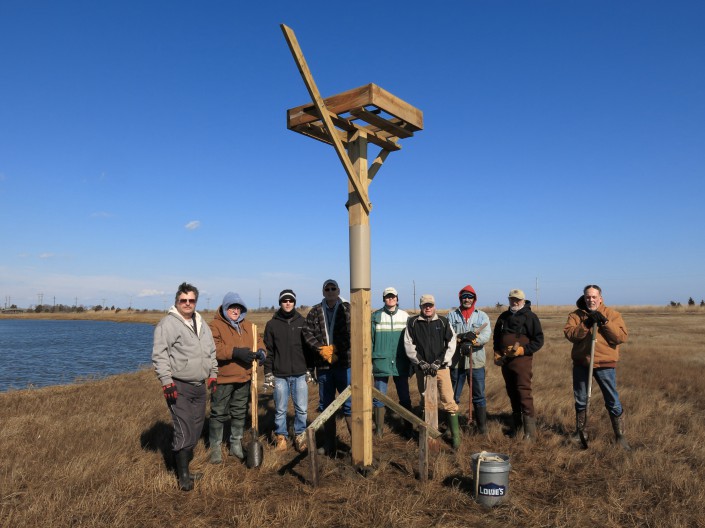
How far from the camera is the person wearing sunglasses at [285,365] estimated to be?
21.1 ft

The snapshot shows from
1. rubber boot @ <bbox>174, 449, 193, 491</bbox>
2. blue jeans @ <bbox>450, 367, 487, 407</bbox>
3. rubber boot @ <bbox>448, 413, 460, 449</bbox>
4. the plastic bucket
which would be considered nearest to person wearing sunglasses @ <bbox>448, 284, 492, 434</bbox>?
blue jeans @ <bbox>450, 367, 487, 407</bbox>

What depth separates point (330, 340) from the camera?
6.55 metres

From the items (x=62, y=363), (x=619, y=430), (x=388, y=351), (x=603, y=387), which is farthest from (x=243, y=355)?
(x=62, y=363)

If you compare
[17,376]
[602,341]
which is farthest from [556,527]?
[17,376]

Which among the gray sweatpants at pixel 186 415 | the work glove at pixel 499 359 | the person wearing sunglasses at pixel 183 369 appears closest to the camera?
the person wearing sunglasses at pixel 183 369

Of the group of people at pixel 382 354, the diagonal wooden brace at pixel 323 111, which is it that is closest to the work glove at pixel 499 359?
the group of people at pixel 382 354

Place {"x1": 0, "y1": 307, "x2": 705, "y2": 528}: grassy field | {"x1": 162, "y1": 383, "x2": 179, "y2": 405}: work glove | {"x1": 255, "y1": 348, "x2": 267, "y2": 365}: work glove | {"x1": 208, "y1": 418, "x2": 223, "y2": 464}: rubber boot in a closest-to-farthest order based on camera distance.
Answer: {"x1": 0, "y1": 307, "x2": 705, "y2": 528}: grassy field
{"x1": 162, "y1": 383, "x2": 179, "y2": 405}: work glove
{"x1": 208, "y1": 418, "x2": 223, "y2": 464}: rubber boot
{"x1": 255, "y1": 348, "x2": 267, "y2": 365}: work glove

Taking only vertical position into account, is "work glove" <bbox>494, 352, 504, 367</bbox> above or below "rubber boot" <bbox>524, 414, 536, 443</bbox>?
above

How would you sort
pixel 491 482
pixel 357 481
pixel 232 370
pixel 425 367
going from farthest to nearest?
pixel 425 367
pixel 232 370
pixel 357 481
pixel 491 482

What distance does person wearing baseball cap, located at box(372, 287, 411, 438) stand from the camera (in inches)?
277

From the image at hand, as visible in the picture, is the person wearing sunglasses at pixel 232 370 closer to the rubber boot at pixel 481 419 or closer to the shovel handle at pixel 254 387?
the shovel handle at pixel 254 387

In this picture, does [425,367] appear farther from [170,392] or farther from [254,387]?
[170,392]

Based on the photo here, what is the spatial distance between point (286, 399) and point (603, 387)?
4.16m

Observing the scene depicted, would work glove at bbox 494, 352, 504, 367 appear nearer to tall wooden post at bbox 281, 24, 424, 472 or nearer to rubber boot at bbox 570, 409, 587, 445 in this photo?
rubber boot at bbox 570, 409, 587, 445
